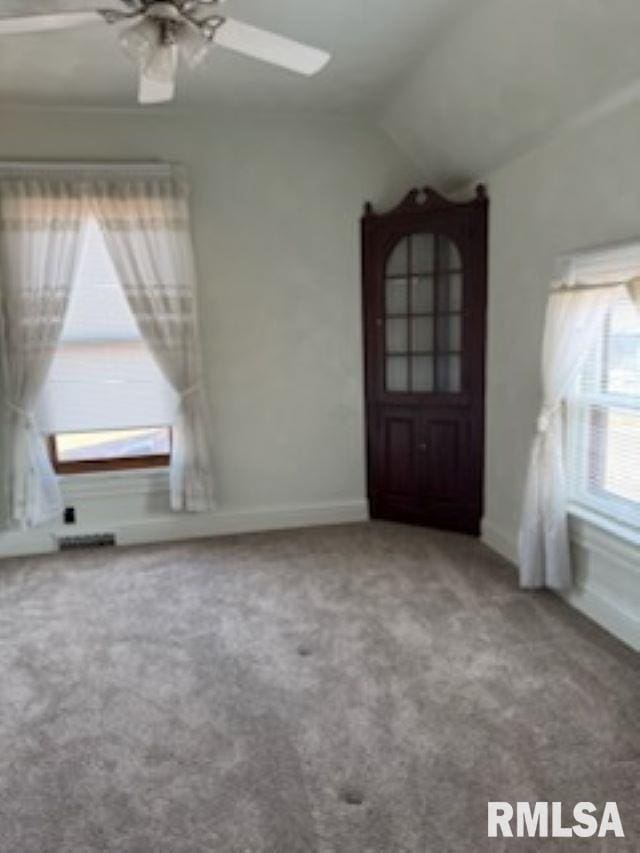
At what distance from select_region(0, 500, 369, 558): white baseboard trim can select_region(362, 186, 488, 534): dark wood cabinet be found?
0.41 m

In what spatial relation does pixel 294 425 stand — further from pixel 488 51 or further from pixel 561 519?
pixel 488 51

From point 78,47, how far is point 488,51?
1951 mm

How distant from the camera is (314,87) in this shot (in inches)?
143

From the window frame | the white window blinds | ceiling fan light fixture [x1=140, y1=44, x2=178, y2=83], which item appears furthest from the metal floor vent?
ceiling fan light fixture [x1=140, y1=44, x2=178, y2=83]

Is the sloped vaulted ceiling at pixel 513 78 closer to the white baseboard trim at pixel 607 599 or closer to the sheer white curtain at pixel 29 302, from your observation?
the white baseboard trim at pixel 607 599

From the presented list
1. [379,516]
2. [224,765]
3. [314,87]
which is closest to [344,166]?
[314,87]

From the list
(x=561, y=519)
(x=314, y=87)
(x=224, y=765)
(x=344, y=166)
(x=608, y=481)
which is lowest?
(x=224, y=765)

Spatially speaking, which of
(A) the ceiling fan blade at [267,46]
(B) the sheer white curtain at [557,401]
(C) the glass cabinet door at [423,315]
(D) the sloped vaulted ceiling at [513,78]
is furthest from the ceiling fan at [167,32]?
(C) the glass cabinet door at [423,315]

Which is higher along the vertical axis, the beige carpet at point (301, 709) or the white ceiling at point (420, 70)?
the white ceiling at point (420, 70)

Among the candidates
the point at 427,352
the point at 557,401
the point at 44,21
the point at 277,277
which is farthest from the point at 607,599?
the point at 44,21

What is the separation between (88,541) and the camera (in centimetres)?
419

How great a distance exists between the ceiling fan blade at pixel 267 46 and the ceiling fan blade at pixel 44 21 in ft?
1.30

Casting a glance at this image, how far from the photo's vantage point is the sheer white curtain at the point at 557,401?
9.52 ft

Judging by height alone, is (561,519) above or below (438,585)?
above
